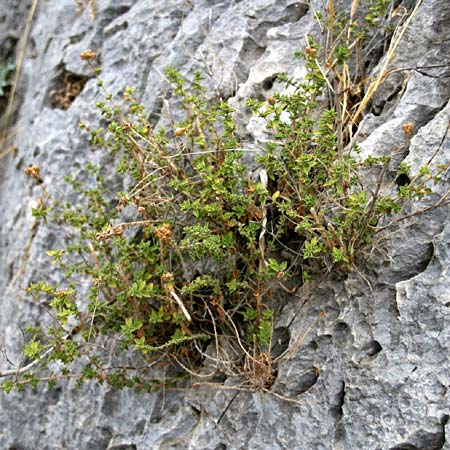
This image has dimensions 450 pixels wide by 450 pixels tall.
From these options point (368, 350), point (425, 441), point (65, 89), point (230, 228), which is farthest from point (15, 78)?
point (425, 441)

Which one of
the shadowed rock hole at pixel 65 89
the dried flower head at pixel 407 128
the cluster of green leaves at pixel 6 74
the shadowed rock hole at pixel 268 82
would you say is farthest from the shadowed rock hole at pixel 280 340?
the cluster of green leaves at pixel 6 74

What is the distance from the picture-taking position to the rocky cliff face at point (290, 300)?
1928 mm

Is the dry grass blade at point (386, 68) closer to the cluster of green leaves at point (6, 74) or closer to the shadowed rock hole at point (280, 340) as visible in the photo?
the shadowed rock hole at point (280, 340)

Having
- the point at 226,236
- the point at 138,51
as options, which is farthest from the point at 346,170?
the point at 138,51

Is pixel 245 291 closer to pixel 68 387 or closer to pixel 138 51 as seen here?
pixel 68 387

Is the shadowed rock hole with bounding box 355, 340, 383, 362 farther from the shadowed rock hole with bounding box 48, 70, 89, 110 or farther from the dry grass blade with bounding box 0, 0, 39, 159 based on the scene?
the dry grass blade with bounding box 0, 0, 39, 159

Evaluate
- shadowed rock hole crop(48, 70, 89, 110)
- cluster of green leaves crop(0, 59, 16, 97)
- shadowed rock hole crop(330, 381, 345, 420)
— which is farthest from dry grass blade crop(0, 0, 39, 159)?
shadowed rock hole crop(330, 381, 345, 420)

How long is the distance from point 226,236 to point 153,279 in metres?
0.42

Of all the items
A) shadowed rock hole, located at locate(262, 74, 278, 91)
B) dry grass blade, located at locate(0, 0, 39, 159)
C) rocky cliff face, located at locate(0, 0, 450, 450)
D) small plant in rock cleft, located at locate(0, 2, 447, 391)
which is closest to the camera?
rocky cliff face, located at locate(0, 0, 450, 450)

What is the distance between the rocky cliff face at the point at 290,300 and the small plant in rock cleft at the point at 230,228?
0.10 m

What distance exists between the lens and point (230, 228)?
7.36 ft

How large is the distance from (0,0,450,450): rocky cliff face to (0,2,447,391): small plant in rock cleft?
0.10 m

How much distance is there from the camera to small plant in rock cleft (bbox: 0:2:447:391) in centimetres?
204

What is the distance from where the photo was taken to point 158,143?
7.36 feet
